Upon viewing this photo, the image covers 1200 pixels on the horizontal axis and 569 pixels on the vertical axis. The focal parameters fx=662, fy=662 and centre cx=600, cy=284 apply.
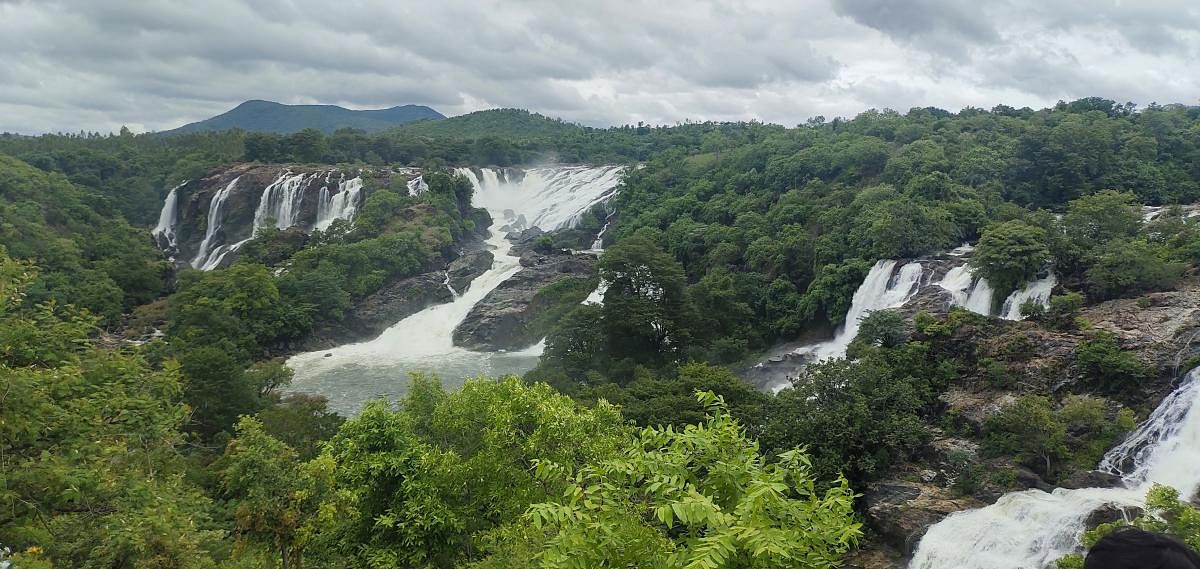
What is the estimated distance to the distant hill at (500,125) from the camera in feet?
301

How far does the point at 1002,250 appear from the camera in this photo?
18.7 m

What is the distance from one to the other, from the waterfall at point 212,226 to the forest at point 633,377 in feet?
13.5

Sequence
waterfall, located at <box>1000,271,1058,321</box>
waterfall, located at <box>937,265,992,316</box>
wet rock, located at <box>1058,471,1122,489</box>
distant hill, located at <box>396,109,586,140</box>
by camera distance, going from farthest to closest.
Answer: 1. distant hill, located at <box>396,109,586,140</box>
2. waterfall, located at <box>937,265,992,316</box>
3. waterfall, located at <box>1000,271,1058,321</box>
4. wet rock, located at <box>1058,471,1122,489</box>

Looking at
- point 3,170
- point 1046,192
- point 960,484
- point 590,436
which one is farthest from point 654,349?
point 3,170

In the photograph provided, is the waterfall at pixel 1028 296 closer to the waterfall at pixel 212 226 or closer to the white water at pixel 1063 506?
the white water at pixel 1063 506

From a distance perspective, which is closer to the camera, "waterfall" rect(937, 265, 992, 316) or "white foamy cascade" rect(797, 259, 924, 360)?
"waterfall" rect(937, 265, 992, 316)

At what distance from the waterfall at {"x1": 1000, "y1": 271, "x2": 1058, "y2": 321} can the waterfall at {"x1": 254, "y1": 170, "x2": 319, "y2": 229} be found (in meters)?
42.3

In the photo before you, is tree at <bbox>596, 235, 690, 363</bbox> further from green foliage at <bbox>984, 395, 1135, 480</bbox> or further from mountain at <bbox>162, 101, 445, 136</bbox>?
mountain at <bbox>162, 101, 445, 136</bbox>

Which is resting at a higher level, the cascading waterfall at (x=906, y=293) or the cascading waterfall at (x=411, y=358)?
the cascading waterfall at (x=906, y=293)

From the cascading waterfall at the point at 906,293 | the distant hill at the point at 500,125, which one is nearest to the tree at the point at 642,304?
the cascading waterfall at the point at 906,293

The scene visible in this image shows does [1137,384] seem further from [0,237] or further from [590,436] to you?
[0,237]

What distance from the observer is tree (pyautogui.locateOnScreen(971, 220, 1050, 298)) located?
18609mm

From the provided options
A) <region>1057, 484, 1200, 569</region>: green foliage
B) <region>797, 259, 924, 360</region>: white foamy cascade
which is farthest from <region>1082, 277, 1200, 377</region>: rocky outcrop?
<region>1057, 484, 1200, 569</region>: green foliage

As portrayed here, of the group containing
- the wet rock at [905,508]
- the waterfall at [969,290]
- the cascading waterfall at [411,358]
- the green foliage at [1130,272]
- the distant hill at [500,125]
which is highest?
the distant hill at [500,125]
